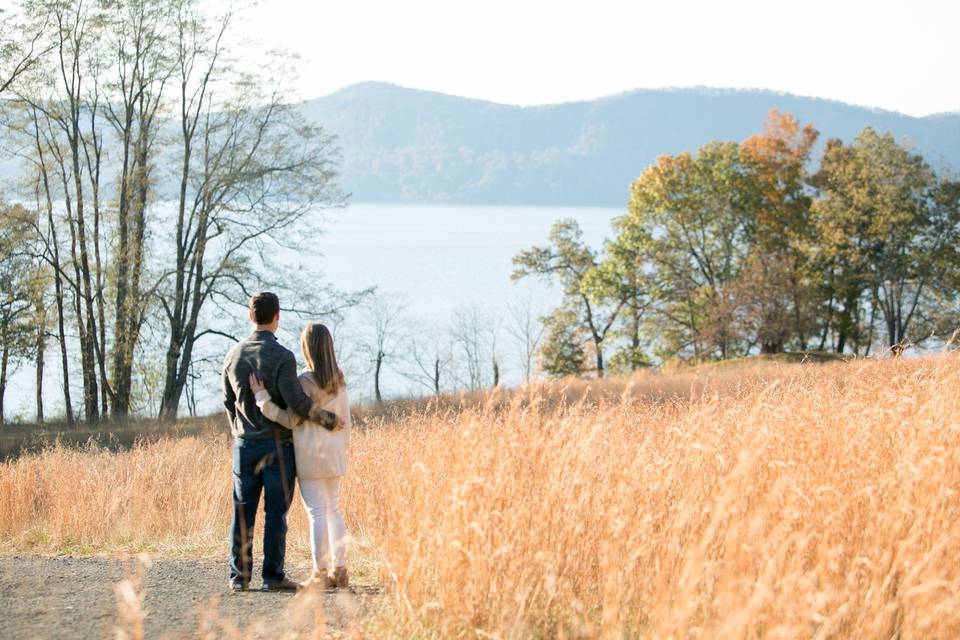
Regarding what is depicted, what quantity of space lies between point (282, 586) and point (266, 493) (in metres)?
0.62

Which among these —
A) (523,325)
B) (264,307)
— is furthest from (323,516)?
(523,325)

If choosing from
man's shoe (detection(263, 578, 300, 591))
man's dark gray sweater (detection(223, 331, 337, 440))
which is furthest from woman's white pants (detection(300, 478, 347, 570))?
man's dark gray sweater (detection(223, 331, 337, 440))

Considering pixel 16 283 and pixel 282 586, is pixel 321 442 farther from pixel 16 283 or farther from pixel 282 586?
pixel 16 283

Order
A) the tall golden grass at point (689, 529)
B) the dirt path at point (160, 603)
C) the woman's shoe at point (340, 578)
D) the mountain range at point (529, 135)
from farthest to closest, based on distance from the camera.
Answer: the mountain range at point (529, 135) < the woman's shoe at point (340, 578) < the dirt path at point (160, 603) < the tall golden grass at point (689, 529)

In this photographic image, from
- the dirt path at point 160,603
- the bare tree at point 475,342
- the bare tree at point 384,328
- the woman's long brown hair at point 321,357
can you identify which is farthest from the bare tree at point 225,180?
the bare tree at point 475,342

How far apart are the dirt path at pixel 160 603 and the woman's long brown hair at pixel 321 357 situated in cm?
132

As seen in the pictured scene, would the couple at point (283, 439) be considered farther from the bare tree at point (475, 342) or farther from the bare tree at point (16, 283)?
the bare tree at point (475, 342)

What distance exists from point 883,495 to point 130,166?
90.8 ft

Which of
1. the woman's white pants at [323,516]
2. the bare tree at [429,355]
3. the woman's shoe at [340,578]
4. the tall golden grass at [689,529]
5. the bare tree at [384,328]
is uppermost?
the tall golden grass at [689,529]

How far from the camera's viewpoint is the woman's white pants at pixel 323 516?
253 inches

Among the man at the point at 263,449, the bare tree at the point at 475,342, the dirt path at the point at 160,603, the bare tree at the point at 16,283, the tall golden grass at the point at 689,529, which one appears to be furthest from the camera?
the bare tree at the point at 475,342

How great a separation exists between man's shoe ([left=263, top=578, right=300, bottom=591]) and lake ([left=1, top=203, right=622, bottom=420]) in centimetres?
2327

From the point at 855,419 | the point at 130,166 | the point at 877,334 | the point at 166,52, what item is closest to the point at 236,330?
the point at 130,166

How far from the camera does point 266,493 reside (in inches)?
257
